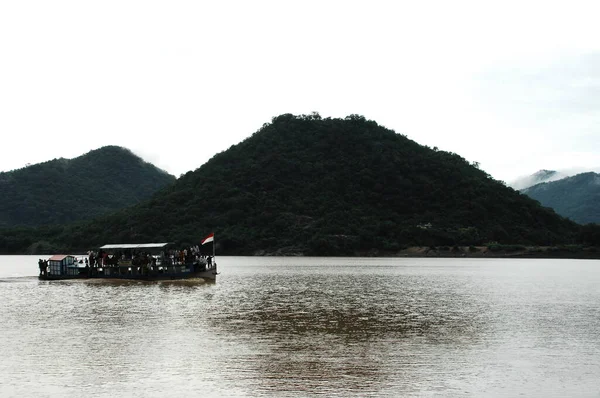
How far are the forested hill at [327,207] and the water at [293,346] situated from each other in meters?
104

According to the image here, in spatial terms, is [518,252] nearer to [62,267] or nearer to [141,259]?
[141,259]

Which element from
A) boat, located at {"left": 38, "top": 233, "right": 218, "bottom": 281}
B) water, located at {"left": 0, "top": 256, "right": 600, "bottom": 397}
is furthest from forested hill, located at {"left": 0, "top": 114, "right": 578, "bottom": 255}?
water, located at {"left": 0, "top": 256, "right": 600, "bottom": 397}

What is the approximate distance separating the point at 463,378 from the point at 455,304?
83.0ft

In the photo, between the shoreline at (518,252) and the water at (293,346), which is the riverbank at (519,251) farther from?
the water at (293,346)

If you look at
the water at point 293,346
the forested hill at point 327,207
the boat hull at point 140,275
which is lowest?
the water at point 293,346

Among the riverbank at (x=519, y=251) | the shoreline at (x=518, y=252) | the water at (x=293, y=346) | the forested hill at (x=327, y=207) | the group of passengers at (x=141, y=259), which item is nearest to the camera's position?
the water at (x=293, y=346)

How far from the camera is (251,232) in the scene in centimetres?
15950

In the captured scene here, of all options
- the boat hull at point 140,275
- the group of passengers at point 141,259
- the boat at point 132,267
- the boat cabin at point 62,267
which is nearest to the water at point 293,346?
the boat hull at point 140,275

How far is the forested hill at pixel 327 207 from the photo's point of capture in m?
155

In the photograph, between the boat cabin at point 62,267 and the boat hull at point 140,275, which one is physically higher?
the boat cabin at point 62,267

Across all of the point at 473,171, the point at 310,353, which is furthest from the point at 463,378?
the point at 473,171

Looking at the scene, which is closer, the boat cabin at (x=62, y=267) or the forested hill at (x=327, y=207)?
the boat cabin at (x=62, y=267)

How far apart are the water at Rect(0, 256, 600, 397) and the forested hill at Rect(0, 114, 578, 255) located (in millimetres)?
104461

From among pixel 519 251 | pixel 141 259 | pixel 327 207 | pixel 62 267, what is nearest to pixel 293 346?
pixel 141 259
